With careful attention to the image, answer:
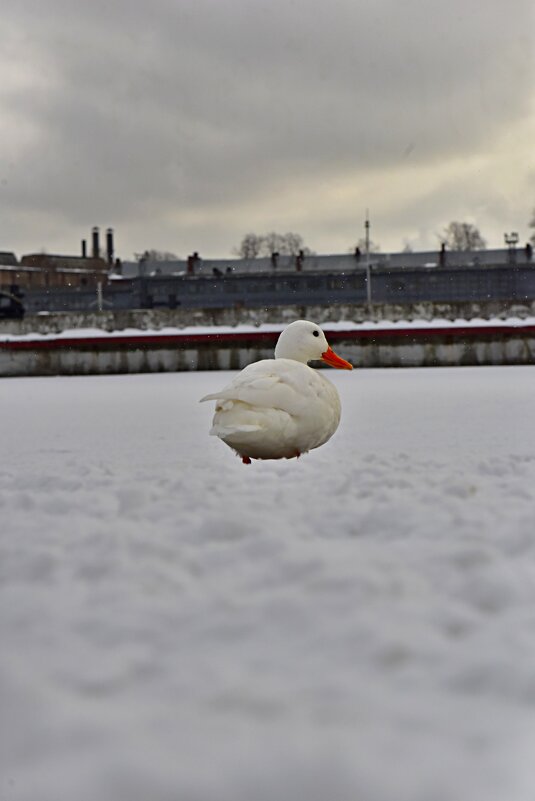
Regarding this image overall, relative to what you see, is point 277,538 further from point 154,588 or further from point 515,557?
point 515,557

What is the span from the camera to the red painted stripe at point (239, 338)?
47.8 ft

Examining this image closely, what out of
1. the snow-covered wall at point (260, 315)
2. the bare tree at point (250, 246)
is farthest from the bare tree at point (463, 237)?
the snow-covered wall at point (260, 315)

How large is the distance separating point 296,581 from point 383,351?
522 inches

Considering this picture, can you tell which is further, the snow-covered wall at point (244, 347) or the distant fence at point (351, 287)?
the distant fence at point (351, 287)

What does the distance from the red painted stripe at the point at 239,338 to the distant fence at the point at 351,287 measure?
28599 mm

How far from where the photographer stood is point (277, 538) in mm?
2492

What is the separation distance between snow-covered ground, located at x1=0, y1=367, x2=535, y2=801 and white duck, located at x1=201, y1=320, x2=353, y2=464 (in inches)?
7.9

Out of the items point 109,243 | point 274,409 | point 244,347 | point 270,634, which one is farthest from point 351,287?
point 270,634

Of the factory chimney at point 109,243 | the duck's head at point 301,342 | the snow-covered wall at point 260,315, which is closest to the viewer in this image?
the duck's head at point 301,342

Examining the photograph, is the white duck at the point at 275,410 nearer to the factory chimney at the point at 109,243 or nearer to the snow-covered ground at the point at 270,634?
the snow-covered ground at the point at 270,634

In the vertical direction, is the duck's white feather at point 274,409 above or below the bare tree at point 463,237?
below

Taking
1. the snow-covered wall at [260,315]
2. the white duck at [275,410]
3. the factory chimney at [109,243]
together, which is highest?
the factory chimney at [109,243]

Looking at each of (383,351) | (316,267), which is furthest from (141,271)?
(383,351)

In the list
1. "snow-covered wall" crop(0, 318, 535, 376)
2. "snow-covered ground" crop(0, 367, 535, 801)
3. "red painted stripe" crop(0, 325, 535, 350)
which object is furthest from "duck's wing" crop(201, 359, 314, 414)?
"snow-covered wall" crop(0, 318, 535, 376)
